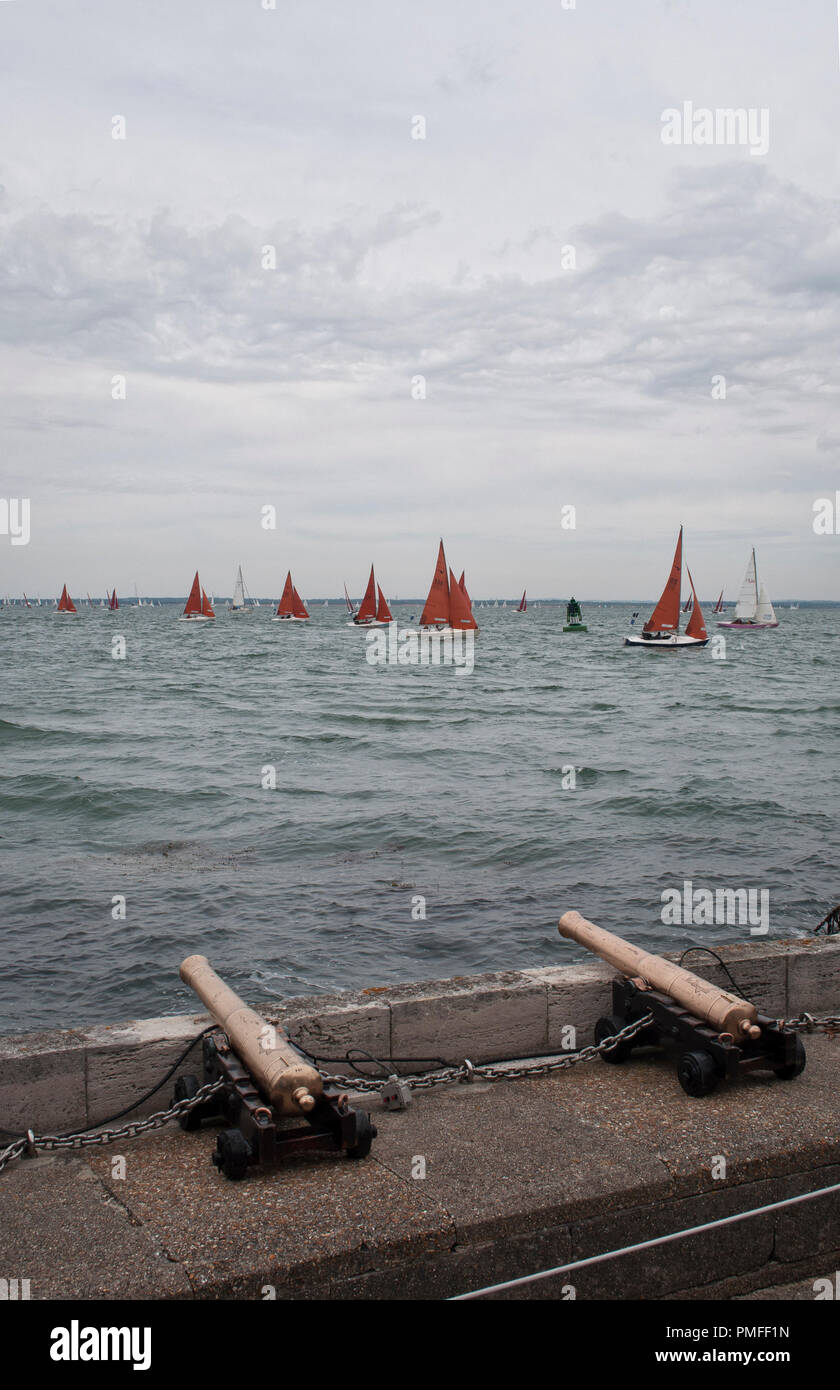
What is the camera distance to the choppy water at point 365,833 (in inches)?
464

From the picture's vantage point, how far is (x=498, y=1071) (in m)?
5.05

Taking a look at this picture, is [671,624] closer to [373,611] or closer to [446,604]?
[446,604]

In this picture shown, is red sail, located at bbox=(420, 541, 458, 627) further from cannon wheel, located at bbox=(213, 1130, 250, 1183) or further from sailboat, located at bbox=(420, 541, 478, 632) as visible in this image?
cannon wheel, located at bbox=(213, 1130, 250, 1183)

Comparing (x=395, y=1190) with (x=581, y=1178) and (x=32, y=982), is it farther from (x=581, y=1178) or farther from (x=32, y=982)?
(x=32, y=982)

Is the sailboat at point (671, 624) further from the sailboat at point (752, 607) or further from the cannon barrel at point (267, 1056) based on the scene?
the cannon barrel at point (267, 1056)

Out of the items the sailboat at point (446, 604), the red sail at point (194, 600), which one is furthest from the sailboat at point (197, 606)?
the sailboat at point (446, 604)

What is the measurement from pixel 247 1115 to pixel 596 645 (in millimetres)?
102865

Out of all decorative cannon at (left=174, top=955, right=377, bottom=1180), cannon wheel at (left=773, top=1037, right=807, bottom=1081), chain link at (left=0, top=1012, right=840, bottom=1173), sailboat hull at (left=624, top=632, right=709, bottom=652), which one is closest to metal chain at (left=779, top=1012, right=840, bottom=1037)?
chain link at (left=0, top=1012, right=840, bottom=1173)

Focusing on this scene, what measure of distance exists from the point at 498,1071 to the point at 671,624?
73.0 m

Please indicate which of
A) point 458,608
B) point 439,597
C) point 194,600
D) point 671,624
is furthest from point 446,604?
point 194,600

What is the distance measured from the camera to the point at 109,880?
15008mm

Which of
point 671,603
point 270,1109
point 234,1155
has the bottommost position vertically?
point 234,1155

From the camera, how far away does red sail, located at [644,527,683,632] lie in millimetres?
66100
